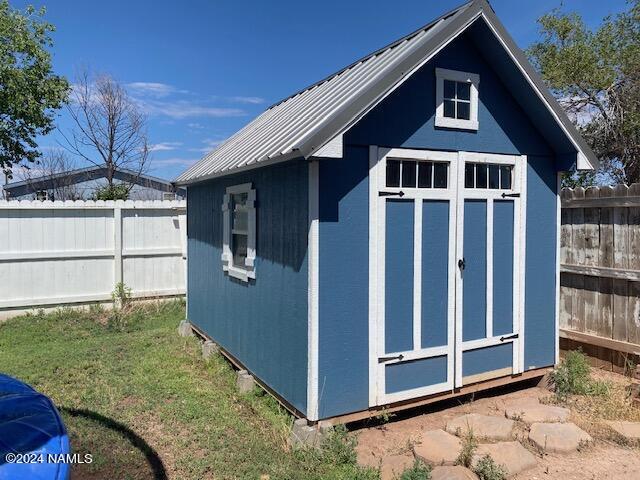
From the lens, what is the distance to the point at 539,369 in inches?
212

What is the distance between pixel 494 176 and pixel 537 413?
2380 millimetres

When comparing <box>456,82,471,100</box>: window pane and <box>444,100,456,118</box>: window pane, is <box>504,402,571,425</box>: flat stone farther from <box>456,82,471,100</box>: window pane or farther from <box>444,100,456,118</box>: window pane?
<box>456,82,471,100</box>: window pane

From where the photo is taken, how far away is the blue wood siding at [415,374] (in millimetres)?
A: 4305

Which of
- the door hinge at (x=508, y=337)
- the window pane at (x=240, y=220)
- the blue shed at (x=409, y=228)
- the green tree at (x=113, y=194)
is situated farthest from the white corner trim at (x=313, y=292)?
the green tree at (x=113, y=194)

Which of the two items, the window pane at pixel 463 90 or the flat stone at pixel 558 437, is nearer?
the flat stone at pixel 558 437

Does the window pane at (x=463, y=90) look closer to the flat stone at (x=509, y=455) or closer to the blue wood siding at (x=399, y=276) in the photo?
the blue wood siding at (x=399, y=276)

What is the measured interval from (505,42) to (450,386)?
3.32 metres

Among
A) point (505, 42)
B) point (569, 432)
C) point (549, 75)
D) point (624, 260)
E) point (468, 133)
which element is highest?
point (549, 75)

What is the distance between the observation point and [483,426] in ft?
14.1

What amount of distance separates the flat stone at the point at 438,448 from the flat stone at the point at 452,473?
0.14 m

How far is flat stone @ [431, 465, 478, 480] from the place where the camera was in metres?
3.41

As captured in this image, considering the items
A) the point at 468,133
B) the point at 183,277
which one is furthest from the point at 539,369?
the point at 183,277

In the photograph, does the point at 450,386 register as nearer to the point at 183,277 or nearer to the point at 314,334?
the point at 314,334

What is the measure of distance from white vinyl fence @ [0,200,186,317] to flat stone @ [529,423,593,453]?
7.53 m
